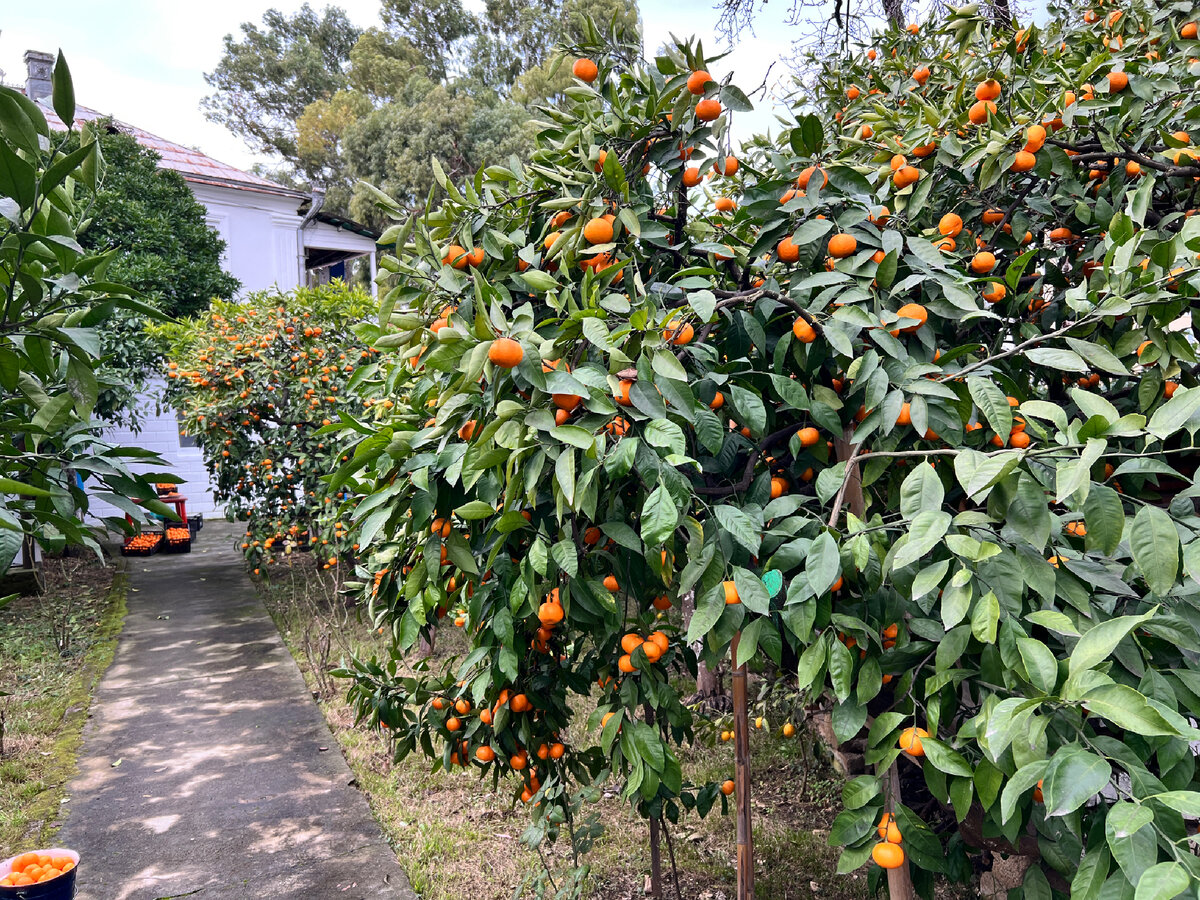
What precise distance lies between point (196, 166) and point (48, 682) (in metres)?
11.5

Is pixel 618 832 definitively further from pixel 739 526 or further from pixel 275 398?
pixel 275 398

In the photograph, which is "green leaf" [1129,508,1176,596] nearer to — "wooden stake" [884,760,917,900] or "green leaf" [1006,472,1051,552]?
"green leaf" [1006,472,1051,552]

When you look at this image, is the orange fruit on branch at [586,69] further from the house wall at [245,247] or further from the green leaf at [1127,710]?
the house wall at [245,247]

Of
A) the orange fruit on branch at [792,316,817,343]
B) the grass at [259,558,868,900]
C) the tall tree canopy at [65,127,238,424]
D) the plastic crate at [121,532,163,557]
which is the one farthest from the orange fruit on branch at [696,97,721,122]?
the plastic crate at [121,532,163,557]

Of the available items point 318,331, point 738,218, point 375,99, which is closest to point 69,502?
point 738,218

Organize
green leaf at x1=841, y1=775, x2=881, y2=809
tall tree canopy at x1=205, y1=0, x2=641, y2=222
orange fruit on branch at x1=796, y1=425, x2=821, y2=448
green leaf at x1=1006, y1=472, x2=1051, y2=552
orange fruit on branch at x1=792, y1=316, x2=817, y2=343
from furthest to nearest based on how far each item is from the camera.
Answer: tall tree canopy at x1=205, y1=0, x2=641, y2=222
orange fruit on branch at x1=796, y1=425, x2=821, y2=448
orange fruit on branch at x1=792, y1=316, x2=817, y2=343
green leaf at x1=841, y1=775, x2=881, y2=809
green leaf at x1=1006, y1=472, x2=1051, y2=552

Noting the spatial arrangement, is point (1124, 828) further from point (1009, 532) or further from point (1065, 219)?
point (1065, 219)

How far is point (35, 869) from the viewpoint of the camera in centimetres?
260

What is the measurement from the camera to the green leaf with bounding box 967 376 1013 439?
4.39ft

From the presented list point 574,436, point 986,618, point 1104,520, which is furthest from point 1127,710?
point 574,436

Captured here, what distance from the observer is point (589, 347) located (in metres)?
1.50

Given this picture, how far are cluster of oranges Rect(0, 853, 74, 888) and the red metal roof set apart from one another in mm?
12963

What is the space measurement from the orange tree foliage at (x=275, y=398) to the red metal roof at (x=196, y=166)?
758 centimetres

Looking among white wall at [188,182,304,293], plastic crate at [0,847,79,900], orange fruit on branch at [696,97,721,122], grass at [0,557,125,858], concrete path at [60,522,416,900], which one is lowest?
concrete path at [60,522,416,900]
